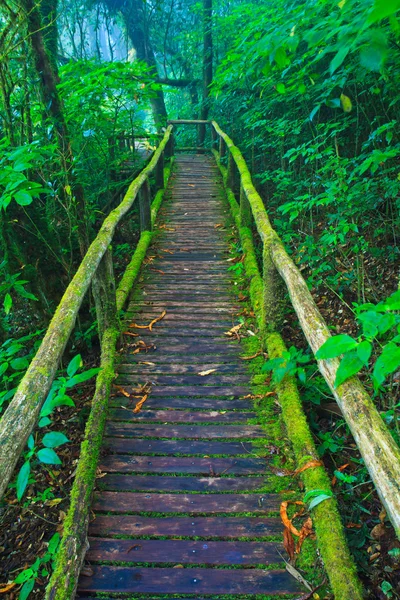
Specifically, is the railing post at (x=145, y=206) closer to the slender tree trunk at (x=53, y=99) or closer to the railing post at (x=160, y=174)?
the slender tree trunk at (x=53, y=99)

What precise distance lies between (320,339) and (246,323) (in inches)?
84.0

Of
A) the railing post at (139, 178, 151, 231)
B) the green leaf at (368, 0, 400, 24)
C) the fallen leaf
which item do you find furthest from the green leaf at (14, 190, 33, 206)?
the railing post at (139, 178, 151, 231)

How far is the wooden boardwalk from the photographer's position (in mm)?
2191

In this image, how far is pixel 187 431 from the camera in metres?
3.12

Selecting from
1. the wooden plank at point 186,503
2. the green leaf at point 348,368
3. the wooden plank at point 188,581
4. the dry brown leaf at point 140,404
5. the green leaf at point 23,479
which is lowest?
the wooden plank at point 188,581

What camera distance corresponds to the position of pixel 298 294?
2904 millimetres

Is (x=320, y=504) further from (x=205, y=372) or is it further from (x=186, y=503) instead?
(x=205, y=372)

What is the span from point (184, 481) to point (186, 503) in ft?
0.54

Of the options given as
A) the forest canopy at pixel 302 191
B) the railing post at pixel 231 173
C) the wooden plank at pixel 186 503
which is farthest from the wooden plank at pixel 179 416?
the railing post at pixel 231 173

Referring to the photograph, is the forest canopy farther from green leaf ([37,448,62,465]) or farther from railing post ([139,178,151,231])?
railing post ([139,178,151,231])

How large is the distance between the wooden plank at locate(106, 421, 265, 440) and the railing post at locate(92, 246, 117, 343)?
1.15 m

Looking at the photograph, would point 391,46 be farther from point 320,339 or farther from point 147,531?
point 147,531

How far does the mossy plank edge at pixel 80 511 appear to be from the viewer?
207 centimetres

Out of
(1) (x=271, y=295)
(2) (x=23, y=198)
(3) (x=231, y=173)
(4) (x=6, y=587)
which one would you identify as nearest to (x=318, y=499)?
(1) (x=271, y=295)
